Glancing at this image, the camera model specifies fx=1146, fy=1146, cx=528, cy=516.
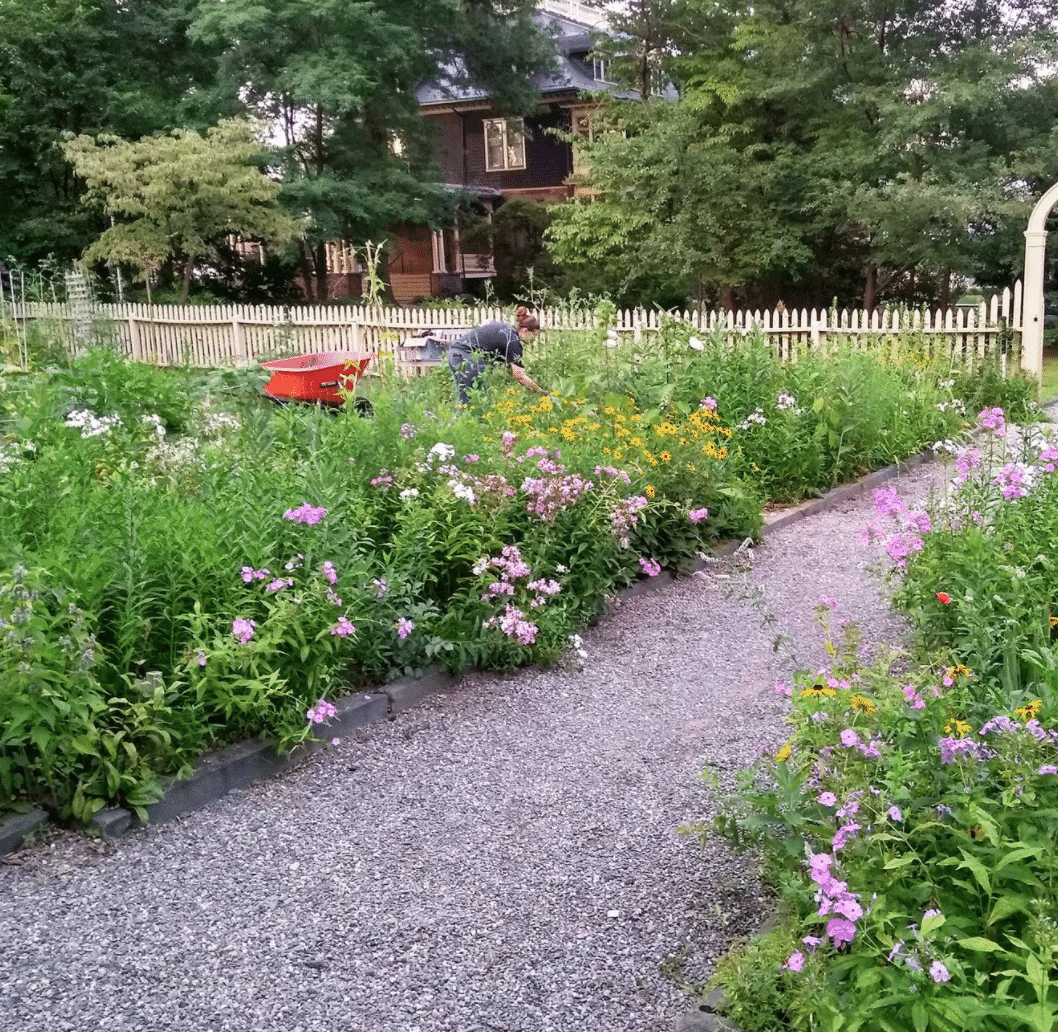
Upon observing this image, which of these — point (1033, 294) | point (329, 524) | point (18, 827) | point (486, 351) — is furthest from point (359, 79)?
point (18, 827)

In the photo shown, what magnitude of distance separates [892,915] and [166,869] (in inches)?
88.3

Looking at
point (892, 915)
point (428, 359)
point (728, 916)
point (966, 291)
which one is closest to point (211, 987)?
point (728, 916)

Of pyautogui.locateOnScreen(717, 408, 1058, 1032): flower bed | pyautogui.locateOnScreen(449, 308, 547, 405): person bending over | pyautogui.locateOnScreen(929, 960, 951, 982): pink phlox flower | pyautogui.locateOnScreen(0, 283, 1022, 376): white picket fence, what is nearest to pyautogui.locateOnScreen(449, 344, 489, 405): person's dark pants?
pyautogui.locateOnScreen(449, 308, 547, 405): person bending over

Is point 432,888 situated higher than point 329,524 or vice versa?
point 329,524

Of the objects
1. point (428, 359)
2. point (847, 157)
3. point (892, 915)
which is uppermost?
point (847, 157)

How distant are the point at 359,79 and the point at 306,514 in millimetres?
21343

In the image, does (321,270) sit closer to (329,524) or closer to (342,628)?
(329,524)

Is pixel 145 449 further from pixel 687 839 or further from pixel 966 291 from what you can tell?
pixel 966 291

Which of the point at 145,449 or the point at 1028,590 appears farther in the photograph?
the point at 145,449

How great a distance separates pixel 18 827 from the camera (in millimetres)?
3627

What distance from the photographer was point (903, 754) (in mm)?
2840

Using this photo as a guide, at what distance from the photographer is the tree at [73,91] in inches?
1011

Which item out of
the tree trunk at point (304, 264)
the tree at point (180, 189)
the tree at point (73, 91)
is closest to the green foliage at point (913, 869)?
the tree at point (180, 189)

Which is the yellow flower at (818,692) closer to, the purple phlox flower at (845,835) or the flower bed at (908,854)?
the flower bed at (908,854)
